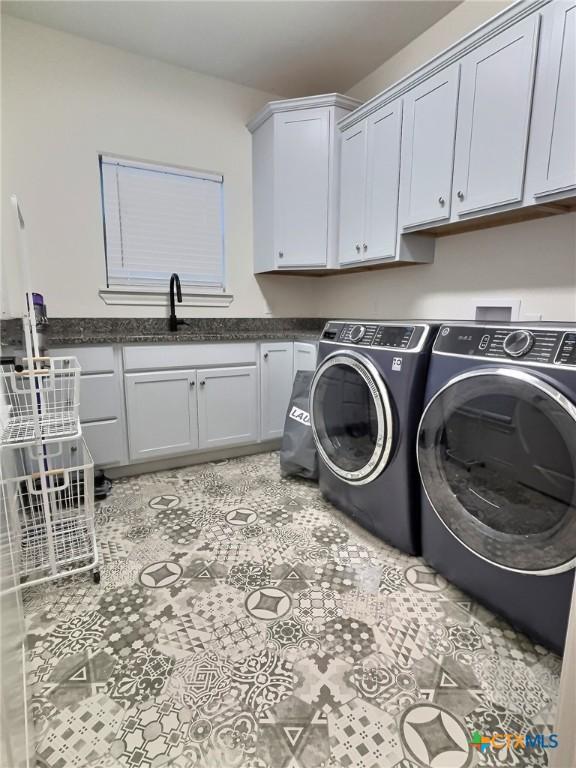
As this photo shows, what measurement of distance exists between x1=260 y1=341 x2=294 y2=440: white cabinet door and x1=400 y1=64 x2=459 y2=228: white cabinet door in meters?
1.15

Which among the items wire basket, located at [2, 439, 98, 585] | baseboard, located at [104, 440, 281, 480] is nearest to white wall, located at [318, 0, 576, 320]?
baseboard, located at [104, 440, 281, 480]

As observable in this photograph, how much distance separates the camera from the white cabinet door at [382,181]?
2.10 meters

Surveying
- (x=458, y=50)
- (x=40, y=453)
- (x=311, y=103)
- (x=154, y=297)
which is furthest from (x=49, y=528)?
(x=311, y=103)

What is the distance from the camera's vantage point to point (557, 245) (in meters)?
1.64

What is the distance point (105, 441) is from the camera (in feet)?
7.55

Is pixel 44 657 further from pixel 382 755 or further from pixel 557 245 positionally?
pixel 557 245

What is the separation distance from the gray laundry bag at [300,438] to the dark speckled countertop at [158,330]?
375 mm

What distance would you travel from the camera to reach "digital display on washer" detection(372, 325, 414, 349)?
5.21ft

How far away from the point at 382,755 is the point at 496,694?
381 mm

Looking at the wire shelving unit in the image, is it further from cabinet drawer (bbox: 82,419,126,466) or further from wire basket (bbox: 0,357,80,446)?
cabinet drawer (bbox: 82,419,126,466)

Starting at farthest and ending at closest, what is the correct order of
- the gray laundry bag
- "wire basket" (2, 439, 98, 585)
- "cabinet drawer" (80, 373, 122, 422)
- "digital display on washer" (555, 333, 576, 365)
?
1. the gray laundry bag
2. "cabinet drawer" (80, 373, 122, 422)
3. "wire basket" (2, 439, 98, 585)
4. "digital display on washer" (555, 333, 576, 365)

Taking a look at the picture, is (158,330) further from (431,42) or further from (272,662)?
(431,42)

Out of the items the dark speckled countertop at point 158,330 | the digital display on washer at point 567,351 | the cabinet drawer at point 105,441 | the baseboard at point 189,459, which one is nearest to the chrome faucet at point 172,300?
the dark speckled countertop at point 158,330

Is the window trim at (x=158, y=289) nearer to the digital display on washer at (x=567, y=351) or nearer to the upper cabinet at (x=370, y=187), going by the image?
the upper cabinet at (x=370, y=187)
